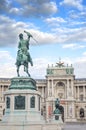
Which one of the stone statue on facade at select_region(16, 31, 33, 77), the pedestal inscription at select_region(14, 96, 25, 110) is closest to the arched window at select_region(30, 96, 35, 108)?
the pedestal inscription at select_region(14, 96, 25, 110)

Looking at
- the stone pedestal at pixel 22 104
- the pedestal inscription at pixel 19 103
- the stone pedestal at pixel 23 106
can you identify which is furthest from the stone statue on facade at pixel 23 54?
the pedestal inscription at pixel 19 103

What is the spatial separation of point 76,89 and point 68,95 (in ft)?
21.3

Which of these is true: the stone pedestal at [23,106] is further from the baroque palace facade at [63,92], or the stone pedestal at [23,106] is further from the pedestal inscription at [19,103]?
the baroque palace facade at [63,92]

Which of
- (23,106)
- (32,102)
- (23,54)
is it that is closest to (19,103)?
(23,106)

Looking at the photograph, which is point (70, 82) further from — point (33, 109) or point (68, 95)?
point (33, 109)

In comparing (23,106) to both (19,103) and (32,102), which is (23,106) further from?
(32,102)

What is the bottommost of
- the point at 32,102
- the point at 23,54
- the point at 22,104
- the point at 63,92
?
the point at 22,104

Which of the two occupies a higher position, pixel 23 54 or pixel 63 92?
pixel 23 54

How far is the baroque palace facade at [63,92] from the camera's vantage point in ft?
390

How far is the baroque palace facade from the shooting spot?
119 metres

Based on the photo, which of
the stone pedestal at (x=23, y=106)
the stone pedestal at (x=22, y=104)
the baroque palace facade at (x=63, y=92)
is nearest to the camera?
the stone pedestal at (x=23, y=106)

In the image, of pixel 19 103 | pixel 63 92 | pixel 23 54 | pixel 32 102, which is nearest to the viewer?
pixel 19 103

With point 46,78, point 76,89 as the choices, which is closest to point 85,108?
point 76,89

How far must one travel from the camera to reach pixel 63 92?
405ft
